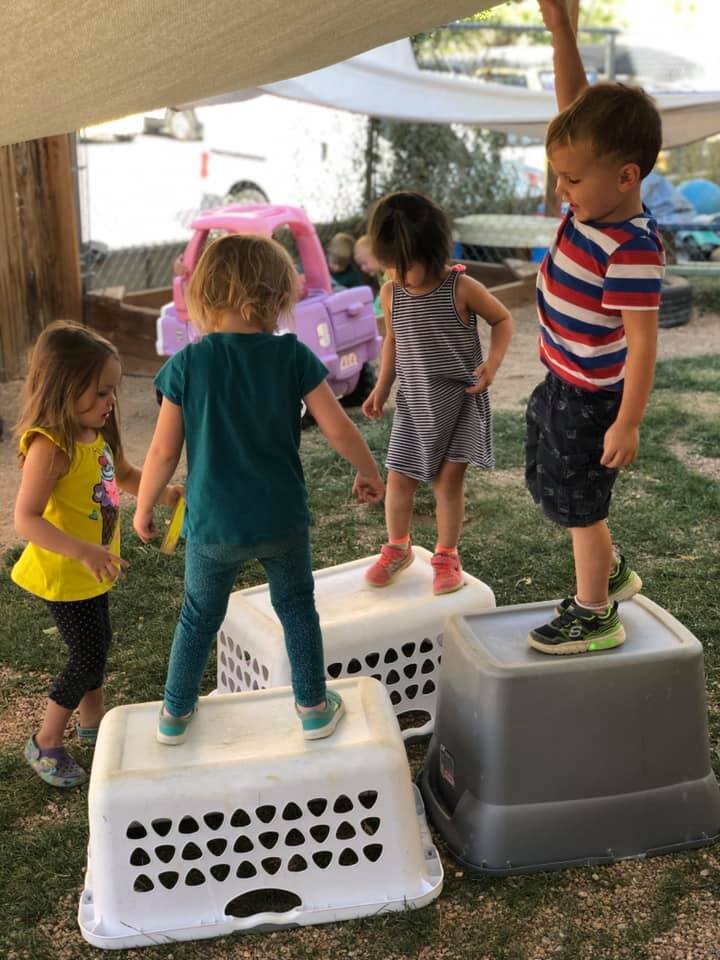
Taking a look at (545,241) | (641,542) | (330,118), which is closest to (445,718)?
(641,542)

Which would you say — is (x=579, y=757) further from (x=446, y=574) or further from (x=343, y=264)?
(x=343, y=264)

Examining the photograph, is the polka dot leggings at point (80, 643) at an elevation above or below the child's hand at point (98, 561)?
below

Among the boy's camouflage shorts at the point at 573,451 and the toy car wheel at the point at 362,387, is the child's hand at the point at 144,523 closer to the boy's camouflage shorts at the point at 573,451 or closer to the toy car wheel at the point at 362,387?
the boy's camouflage shorts at the point at 573,451

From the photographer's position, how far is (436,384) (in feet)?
10.1

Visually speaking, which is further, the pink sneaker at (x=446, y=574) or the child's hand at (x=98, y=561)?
the pink sneaker at (x=446, y=574)

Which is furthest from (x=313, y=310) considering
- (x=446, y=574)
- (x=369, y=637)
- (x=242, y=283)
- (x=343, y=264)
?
(x=242, y=283)

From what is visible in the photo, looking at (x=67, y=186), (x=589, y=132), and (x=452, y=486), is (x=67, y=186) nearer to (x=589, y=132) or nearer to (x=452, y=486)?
(x=452, y=486)

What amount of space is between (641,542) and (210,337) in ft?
7.61

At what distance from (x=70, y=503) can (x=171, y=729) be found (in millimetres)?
581

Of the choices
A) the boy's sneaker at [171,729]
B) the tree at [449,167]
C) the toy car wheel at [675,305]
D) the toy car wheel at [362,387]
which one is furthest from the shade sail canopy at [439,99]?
the boy's sneaker at [171,729]

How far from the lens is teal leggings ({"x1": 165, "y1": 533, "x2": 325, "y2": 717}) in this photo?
88.2 inches

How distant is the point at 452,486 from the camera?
10.3 ft

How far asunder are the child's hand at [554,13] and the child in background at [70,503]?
1177 mm

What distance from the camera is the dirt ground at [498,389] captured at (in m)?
5.02
